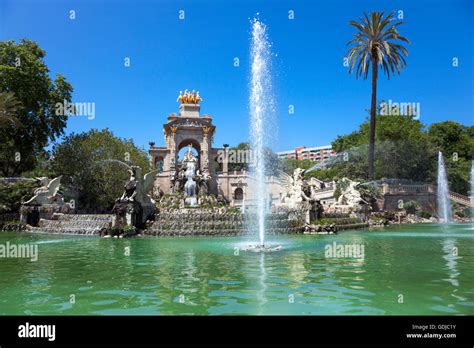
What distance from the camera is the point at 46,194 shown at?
89.4 ft

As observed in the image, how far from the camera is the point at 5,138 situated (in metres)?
37.2

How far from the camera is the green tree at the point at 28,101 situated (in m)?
35.9

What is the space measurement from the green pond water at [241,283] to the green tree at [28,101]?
94.8ft

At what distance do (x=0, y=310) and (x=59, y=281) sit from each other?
7.21ft

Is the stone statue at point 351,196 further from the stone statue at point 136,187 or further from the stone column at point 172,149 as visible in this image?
the stone column at point 172,149

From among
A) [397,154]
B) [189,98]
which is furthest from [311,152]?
[397,154]

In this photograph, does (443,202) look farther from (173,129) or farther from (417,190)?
(173,129)

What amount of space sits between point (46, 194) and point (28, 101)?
45.8ft

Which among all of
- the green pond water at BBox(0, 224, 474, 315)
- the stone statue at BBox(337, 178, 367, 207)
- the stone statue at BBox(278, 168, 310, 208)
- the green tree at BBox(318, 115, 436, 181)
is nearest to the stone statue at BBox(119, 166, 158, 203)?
the stone statue at BBox(278, 168, 310, 208)

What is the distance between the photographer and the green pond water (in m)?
6.23

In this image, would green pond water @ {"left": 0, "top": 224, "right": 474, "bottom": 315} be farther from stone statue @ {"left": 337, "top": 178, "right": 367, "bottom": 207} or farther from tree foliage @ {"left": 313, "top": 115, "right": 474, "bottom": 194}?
tree foliage @ {"left": 313, "top": 115, "right": 474, "bottom": 194}

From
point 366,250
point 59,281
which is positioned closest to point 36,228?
point 59,281

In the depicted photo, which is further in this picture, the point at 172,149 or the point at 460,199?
the point at 172,149
